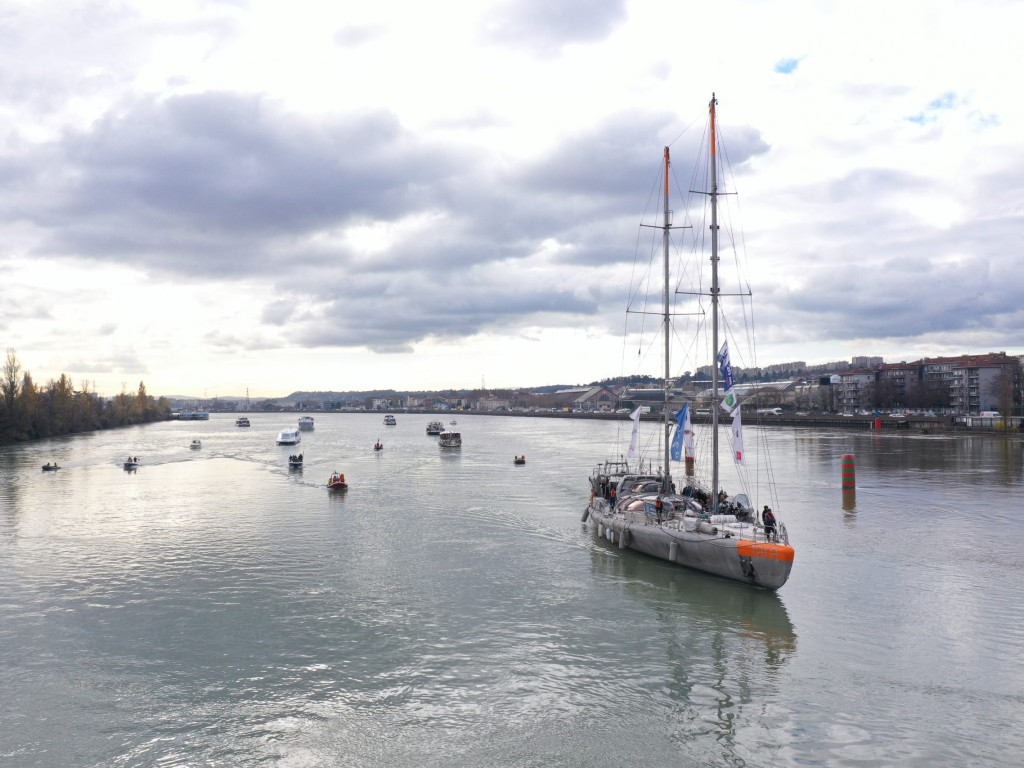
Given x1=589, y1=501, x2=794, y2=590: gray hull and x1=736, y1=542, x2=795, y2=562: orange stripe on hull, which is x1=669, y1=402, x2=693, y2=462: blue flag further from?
x1=736, y1=542, x2=795, y2=562: orange stripe on hull

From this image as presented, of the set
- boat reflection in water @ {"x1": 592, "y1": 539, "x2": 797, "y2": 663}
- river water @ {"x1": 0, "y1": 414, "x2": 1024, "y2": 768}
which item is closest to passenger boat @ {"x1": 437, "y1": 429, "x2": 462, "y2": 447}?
river water @ {"x1": 0, "y1": 414, "x2": 1024, "y2": 768}

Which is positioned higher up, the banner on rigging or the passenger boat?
the banner on rigging

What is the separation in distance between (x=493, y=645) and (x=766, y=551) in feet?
37.7

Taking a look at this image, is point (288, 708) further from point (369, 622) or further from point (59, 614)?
point (59, 614)

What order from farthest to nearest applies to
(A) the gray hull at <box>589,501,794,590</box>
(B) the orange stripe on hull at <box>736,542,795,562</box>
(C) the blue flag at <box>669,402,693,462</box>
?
(C) the blue flag at <box>669,402,693,462</box>
(A) the gray hull at <box>589,501,794,590</box>
(B) the orange stripe on hull at <box>736,542,795,562</box>

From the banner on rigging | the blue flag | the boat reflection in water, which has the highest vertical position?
the banner on rigging

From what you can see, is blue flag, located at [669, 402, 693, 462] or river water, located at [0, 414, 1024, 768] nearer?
river water, located at [0, 414, 1024, 768]

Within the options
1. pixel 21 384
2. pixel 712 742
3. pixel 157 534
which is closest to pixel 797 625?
pixel 712 742

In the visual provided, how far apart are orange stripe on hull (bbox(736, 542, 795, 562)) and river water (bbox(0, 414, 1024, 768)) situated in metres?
1.63

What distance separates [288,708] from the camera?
54.5 ft

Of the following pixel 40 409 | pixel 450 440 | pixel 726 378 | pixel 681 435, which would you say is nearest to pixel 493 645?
pixel 726 378

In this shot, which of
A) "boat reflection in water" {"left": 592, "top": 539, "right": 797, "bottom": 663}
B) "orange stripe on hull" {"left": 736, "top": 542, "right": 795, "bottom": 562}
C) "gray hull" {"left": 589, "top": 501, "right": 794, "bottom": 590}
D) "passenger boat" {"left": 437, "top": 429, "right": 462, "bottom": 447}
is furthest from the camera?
"passenger boat" {"left": 437, "top": 429, "right": 462, "bottom": 447}

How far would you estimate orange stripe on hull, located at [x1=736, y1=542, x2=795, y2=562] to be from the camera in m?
25.1

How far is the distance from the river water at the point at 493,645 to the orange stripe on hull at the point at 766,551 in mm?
1626
